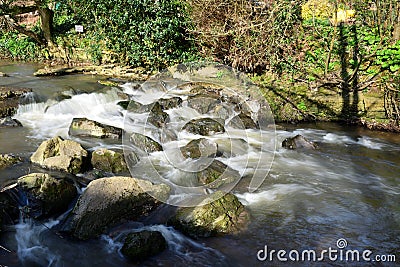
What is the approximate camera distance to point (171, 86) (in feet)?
36.3

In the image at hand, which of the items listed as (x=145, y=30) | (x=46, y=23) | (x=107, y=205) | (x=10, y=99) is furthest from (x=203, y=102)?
(x=46, y=23)

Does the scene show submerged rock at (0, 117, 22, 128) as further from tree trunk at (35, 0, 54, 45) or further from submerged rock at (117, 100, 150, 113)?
tree trunk at (35, 0, 54, 45)

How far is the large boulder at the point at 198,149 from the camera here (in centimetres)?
693

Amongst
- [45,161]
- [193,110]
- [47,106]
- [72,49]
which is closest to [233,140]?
[193,110]

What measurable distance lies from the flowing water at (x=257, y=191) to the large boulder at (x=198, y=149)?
0.27m

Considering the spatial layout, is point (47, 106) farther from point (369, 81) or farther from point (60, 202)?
point (369, 81)

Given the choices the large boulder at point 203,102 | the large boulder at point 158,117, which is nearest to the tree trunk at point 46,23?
the large boulder at point 158,117

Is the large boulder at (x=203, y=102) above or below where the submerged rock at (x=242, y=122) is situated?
above

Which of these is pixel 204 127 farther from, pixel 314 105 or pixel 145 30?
pixel 145 30

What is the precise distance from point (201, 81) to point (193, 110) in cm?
204

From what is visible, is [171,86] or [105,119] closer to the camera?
[105,119]

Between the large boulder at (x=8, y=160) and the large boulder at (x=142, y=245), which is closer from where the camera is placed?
the large boulder at (x=142, y=245)

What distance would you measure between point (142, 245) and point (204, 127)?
439cm

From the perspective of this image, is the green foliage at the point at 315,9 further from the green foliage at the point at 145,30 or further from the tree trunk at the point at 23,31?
the tree trunk at the point at 23,31
